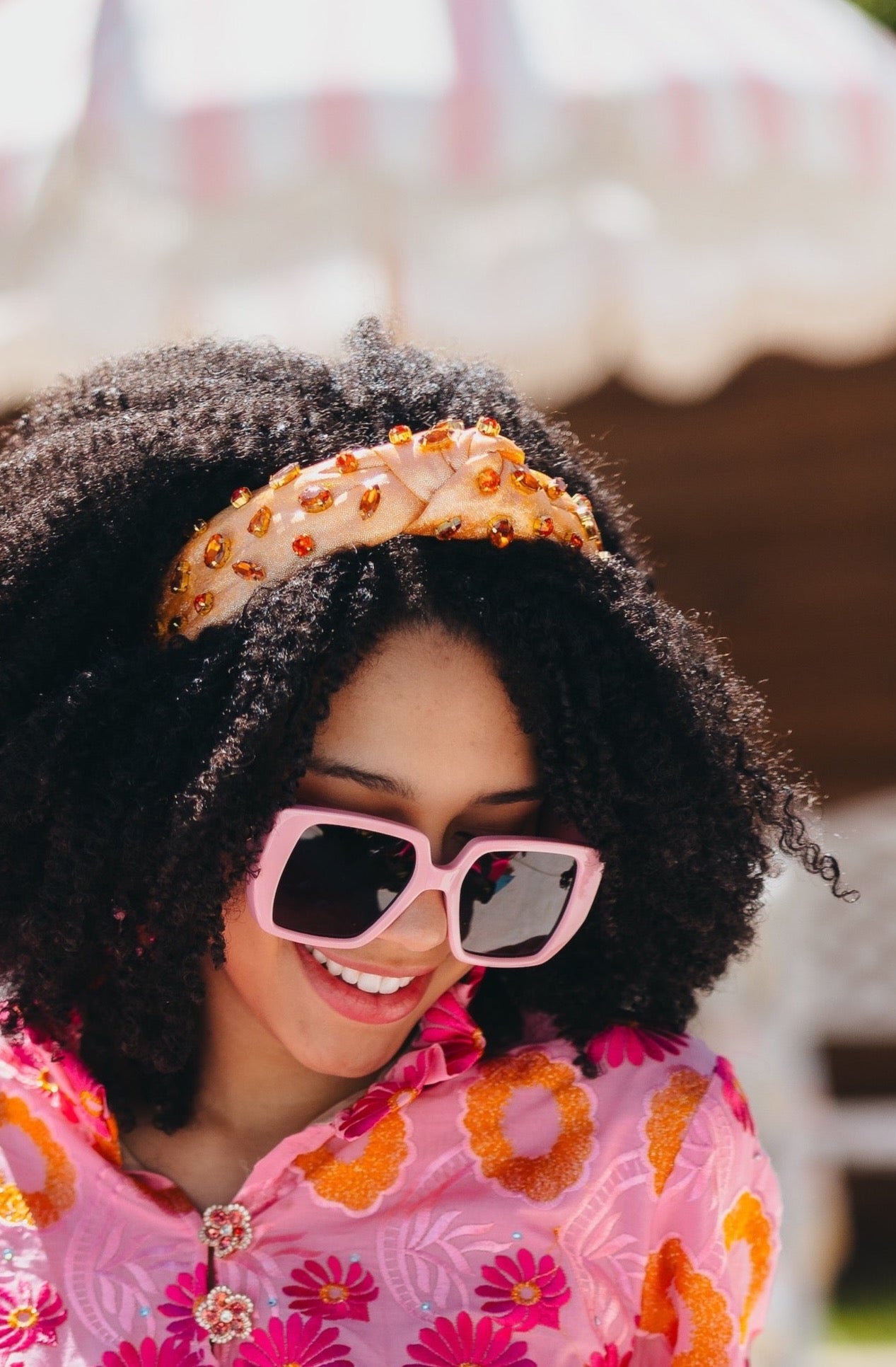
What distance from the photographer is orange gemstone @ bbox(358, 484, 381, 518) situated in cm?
139

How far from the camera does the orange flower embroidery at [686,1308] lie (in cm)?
144

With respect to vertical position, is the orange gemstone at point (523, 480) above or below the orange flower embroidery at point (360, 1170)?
above

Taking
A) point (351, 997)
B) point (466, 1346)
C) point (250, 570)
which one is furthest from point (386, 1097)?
point (250, 570)

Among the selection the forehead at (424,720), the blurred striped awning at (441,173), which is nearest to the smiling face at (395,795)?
the forehead at (424,720)

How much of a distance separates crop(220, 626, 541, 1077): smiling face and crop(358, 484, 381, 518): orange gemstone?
0.40 ft

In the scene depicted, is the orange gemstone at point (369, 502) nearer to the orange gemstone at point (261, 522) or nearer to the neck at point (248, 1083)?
the orange gemstone at point (261, 522)

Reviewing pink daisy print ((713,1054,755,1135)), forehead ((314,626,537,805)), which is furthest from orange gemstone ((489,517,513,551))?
pink daisy print ((713,1054,755,1135))

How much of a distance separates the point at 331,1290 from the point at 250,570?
0.72 metres

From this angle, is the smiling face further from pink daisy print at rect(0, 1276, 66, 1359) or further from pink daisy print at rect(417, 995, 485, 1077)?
pink daisy print at rect(0, 1276, 66, 1359)

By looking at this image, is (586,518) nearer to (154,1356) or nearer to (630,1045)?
(630,1045)

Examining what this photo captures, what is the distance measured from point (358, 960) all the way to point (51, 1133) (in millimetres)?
384

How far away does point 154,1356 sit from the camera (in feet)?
4.49

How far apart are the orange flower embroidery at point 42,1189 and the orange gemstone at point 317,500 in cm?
70

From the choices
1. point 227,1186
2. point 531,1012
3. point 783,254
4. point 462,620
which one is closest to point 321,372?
point 462,620
